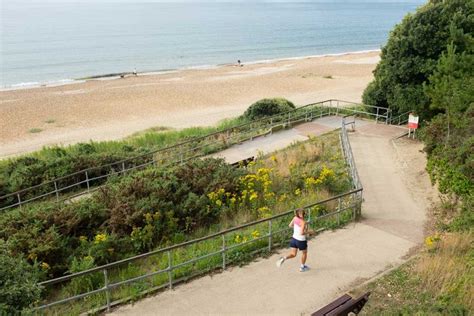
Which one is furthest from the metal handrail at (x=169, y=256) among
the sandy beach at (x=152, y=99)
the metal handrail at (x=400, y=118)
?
the sandy beach at (x=152, y=99)

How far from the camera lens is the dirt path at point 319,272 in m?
8.36

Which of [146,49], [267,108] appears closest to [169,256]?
[267,108]

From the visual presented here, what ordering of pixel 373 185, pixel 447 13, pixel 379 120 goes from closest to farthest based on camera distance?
pixel 373 185 → pixel 447 13 → pixel 379 120

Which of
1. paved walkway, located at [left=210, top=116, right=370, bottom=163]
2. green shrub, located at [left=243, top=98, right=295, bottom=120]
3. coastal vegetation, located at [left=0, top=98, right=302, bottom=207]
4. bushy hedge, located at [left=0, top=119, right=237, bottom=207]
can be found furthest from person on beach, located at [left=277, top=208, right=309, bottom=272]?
green shrub, located at [left=243, top=98, right=295, bottom=120]

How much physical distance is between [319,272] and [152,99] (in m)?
35.1

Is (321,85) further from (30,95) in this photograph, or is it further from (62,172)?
(62,172)

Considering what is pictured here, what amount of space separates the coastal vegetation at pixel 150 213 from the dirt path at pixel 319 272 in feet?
2.78

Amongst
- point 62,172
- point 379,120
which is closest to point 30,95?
point 62,172

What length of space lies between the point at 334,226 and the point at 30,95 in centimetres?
4340

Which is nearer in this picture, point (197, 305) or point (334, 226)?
point (197, 305)

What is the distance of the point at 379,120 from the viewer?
2342cm

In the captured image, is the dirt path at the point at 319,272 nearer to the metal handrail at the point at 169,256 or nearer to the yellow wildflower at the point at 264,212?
the metal handrail at the point at 169,256

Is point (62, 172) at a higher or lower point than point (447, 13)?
lower

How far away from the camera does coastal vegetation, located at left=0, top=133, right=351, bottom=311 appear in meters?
10.4
